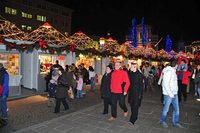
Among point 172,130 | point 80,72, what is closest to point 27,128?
point 172,130

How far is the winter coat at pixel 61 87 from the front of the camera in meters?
5.83

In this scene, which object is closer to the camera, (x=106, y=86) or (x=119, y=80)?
(x=119, y=80)

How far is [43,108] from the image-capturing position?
6.51 m

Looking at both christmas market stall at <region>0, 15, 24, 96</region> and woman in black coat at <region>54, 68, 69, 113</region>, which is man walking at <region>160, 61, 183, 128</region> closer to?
woman in black coat at <region>54, 68, 69, 113</region>

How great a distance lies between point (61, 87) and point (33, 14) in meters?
31.8

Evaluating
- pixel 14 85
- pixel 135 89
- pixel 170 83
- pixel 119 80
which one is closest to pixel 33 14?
pixel 14 85

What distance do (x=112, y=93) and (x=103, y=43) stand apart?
10087mm

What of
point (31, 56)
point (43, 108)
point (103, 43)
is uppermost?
point (103, 43)

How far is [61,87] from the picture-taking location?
589cm

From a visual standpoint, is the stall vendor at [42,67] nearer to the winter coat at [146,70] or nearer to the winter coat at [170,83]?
the winter coat at [146,70]

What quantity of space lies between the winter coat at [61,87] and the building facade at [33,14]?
28637mm

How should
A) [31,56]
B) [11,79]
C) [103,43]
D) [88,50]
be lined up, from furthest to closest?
1. [103,43]
2. [88,50]
3. [31,56]
4. [11,79]

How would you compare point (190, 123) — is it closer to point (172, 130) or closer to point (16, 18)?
point (172, 130)

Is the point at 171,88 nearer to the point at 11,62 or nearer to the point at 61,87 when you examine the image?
the point at 61,87
